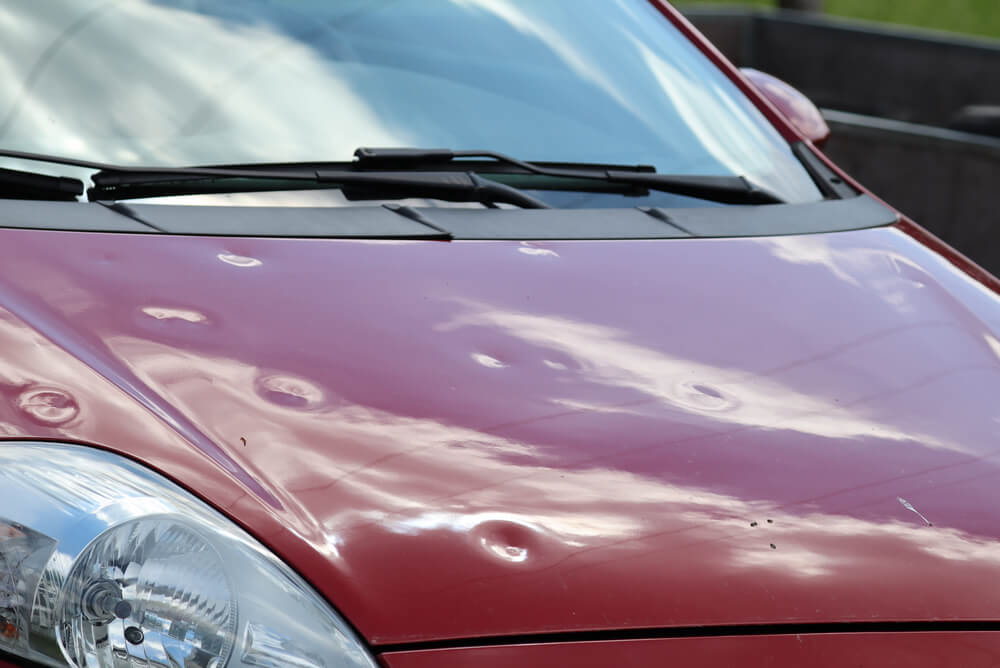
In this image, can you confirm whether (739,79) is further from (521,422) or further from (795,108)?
(521,422)

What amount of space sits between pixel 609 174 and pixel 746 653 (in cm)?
122

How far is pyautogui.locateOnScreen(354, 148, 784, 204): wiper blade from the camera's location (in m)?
2.28

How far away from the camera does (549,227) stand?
7.10ft

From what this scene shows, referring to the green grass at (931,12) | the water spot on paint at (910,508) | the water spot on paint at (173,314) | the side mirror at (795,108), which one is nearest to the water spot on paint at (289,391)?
the water spot on paint at (173,314)

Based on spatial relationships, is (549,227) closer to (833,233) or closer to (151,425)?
(833,233)

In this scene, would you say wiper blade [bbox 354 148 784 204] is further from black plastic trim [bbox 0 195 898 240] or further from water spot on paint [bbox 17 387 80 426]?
water spot on paint [bbox 17 387 80 426]

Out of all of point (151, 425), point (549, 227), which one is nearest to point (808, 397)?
point (549, 227)

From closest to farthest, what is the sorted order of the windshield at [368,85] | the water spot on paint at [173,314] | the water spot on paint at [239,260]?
the water spot on paint at [173,314]
the water spot on paint at [239,260]
the windshield at [368,85]

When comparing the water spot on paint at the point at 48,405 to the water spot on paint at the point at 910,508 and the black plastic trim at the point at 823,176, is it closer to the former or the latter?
the water spot on paint at the point at 910,508

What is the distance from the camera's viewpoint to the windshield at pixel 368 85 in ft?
7.19

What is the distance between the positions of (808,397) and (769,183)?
0.93 meters

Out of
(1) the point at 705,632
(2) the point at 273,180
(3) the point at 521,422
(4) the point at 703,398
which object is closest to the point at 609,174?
(2) the point at 273,180

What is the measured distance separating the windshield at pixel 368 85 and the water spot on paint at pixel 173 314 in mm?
520

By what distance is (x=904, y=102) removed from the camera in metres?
10.4
